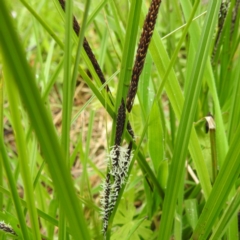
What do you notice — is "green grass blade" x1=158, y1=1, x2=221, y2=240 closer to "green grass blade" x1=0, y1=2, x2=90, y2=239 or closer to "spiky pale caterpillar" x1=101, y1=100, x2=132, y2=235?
"spiky pale caterpillar" x1=101, y1=100, x2=132, y2=235

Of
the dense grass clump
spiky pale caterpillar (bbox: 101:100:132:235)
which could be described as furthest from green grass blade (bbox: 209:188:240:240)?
spiky pale caterpillar (bbox: 101:100:132:235)

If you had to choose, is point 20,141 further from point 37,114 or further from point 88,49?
point 88,49

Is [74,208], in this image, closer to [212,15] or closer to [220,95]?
[212,15]

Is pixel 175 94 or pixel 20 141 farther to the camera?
pixel 175 94

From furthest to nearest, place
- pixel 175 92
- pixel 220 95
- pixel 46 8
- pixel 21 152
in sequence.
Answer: pixel 46 8, pixel 220 95, pixel 175 92, pixel 21 152

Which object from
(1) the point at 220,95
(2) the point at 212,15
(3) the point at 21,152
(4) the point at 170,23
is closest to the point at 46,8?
(4) the point at 170,23

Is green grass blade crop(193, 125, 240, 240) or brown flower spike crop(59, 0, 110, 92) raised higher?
brown flower spike crop(59, 0, 110, 92)

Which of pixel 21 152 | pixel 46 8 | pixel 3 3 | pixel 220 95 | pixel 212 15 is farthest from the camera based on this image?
pixel 46 8

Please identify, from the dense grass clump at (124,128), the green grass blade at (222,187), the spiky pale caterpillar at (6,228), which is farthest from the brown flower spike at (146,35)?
the spiky pale caterpillar at (6,228)

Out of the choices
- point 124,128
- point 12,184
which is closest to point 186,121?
point 124,128

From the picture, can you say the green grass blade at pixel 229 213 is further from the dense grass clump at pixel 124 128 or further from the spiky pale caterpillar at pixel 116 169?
the spiky pale caterpillar at pixel 116 169

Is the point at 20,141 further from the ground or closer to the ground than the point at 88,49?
closer to the ground
